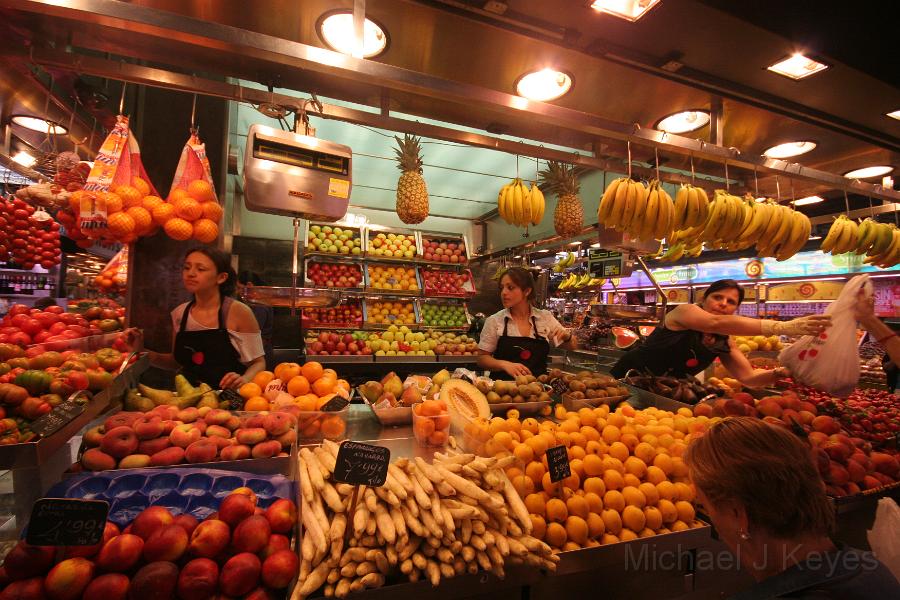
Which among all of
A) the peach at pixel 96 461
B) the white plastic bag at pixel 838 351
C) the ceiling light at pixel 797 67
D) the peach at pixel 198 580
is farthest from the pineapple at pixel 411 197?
the white plastic bag at pixel 838 351

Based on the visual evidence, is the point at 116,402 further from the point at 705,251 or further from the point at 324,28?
Result: the point at 705,251

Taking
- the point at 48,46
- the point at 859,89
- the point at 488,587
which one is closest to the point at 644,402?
the point at 488,587

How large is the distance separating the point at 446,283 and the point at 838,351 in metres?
4.97

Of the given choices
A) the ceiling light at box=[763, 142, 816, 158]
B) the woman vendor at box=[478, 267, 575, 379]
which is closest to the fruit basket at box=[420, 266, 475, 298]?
the woman vendor at box=[478, 267, 575, 379]

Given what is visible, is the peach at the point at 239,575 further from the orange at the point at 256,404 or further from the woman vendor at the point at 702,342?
the woman vendor at the point at 702,342

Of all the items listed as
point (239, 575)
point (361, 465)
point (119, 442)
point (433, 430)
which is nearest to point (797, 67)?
point (433, 430)

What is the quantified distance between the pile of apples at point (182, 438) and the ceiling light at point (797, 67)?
11.9 feet

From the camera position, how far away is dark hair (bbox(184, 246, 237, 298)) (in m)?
3.15

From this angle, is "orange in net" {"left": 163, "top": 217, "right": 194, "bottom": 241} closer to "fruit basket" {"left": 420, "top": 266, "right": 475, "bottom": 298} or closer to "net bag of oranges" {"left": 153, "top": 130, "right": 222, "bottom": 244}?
"net bag of oranges" {"left": 153, "top": 130, "right": 222, "bottom": 244}

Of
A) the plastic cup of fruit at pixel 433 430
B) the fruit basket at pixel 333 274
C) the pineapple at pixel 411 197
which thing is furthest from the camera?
the fruit basket at pixel 333 274

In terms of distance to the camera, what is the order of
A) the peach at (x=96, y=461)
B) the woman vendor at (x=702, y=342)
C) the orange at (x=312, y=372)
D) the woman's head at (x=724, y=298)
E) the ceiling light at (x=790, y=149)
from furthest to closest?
the woman's head at (x=724, y=298), the ceiling light at (x=790, y=149), the woman vendor at (x=702, y=342), the orange at (x=312, y=372), the peach at (x=96, y=461)

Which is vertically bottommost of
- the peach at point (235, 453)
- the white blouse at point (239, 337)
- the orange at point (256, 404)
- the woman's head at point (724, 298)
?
the peach at point (235, 453)

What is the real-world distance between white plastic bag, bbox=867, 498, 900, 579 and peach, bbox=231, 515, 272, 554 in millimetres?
2607

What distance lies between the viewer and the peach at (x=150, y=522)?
3.81 ft
